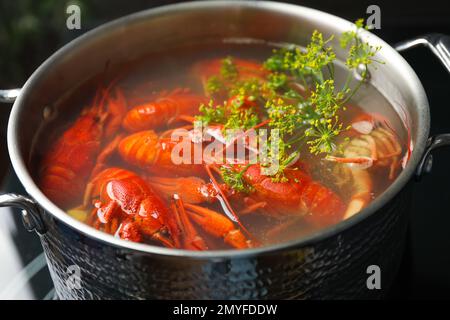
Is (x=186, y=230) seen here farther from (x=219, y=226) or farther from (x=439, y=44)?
(x=439, y=44)

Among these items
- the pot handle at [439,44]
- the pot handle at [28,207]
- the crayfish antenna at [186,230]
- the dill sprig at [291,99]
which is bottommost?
the crayfish antenna at [186,230]

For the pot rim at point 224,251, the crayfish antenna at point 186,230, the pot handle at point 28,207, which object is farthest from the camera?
the crayfish antenna at point 186,230

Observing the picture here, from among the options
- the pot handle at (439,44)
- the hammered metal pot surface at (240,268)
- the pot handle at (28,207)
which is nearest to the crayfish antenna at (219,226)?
the hammered metal pot surface at (240,268)

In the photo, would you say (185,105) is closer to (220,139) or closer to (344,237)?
(220,139)

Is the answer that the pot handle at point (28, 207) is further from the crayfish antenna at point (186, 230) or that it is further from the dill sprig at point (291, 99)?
the dill sprig at point (291, 99)

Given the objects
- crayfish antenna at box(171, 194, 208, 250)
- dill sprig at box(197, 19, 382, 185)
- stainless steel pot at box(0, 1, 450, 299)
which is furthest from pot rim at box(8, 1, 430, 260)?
crayfish antenna at box(171, 194, 208, 250)

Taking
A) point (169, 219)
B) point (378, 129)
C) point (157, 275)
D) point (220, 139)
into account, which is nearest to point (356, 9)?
point (378, 129)
